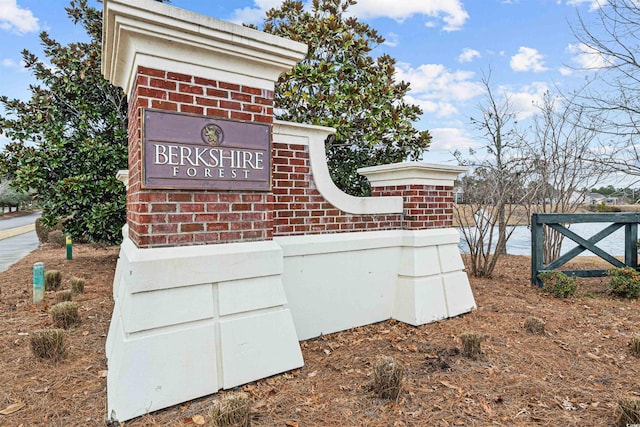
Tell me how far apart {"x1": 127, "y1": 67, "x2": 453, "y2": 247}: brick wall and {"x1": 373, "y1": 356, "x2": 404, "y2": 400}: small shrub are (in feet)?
4.80

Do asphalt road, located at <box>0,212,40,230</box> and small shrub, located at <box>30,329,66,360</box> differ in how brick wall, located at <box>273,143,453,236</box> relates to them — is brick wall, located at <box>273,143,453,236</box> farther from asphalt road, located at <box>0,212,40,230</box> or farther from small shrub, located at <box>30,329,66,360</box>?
asphalt road, located at <box>0,212,40,230</box>

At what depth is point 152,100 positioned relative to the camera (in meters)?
2.69

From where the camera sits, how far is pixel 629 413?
2275 mm

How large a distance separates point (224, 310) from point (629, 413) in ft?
9.25

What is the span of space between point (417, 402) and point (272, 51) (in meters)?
3.04

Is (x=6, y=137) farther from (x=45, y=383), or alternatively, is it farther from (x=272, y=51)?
(x=272, y=51)

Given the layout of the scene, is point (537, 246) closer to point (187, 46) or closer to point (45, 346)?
point (187, 46)

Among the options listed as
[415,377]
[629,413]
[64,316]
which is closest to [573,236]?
[629,413]

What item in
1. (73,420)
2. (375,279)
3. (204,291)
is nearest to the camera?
(73,420)

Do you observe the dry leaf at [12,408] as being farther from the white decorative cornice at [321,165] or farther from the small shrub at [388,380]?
the white decorative cornice at [321,165]

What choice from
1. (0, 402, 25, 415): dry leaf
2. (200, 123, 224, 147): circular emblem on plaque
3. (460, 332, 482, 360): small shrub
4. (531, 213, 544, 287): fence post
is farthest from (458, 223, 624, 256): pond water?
(0, 402, 25, 415): dry leaf

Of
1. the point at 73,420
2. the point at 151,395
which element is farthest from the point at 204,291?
the point at 73,420

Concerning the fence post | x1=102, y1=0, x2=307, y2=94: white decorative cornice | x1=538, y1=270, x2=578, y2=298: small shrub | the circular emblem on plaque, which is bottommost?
x1=538, y1=270, x2=578, y2=298: small shrub

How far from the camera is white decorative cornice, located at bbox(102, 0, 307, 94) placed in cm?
258
